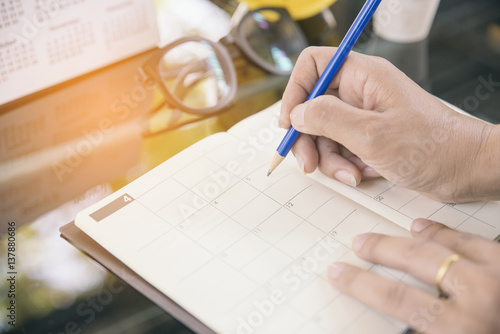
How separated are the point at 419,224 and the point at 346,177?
0.12m

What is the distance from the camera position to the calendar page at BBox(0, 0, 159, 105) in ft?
2.96

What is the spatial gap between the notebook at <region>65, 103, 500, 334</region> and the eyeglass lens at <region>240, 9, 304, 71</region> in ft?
1.04

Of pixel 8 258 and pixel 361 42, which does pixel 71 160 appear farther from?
pixel 361 42

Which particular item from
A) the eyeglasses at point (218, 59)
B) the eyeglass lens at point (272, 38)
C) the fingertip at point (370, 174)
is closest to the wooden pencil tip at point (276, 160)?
the fingertip at point (370, 174)

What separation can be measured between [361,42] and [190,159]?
57 centimetres

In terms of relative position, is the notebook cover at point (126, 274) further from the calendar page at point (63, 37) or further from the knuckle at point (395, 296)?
the calendar page at point (63, 37)

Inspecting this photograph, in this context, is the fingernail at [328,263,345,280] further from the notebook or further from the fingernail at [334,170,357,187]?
the fingernail at [334,170,357,187]

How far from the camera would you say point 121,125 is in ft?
3.12

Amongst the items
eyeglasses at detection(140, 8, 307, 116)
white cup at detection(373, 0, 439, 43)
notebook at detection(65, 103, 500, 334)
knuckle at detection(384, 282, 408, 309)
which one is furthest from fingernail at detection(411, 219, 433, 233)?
white cup at detection(373, 0, 439, 43)

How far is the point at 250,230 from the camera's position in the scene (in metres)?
0.69

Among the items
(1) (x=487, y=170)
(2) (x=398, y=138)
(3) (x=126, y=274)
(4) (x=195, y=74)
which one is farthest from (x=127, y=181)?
(1) (x=487, y=170)

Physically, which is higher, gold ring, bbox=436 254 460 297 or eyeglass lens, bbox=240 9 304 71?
eyeglass lens, bbox=240 9 304 71

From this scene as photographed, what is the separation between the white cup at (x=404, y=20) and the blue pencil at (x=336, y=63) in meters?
0.38

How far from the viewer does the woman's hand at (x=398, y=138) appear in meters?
0.71
